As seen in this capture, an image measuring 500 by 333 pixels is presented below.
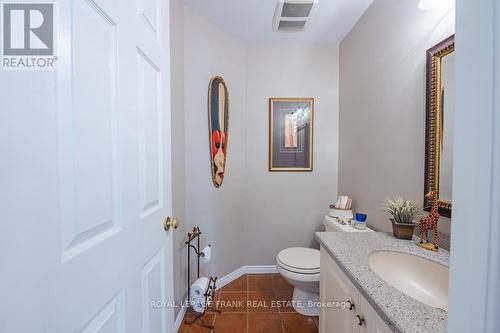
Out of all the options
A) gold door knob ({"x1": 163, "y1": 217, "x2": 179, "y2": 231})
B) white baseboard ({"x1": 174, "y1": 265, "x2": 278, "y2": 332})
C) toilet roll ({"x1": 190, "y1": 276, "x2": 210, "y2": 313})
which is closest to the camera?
gold door knob ({"x1": 163, "y1": 217, "x2": 179, "y2": 231})

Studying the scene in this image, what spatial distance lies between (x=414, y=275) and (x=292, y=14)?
180cm

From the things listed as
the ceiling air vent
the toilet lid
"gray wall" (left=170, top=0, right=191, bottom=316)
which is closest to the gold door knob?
"gray wall" (left=170, top=0, right=191, bottom=316)

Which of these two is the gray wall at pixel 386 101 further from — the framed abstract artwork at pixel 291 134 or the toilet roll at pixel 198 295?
the toilet roll at pixel 198 295

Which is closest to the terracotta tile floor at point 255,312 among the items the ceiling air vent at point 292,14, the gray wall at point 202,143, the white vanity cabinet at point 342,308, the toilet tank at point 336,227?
the gray wall at point 202,143

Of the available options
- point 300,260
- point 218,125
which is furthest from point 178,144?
point 300,260

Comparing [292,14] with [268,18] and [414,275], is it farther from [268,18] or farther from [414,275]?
[414,275]

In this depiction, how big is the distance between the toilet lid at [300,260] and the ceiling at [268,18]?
1888 millimetres

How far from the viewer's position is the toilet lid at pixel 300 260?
4.97 feet

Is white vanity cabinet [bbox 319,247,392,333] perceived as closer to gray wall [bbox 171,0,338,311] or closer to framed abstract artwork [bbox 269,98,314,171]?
gray wall [bbox 171,0,338,311]

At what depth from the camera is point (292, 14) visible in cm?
157

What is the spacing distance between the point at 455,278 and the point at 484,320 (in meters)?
0.06

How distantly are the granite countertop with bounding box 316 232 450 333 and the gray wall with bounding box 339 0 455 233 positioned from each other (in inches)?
9.6

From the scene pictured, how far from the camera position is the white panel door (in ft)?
1.16

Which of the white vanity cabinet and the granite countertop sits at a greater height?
the granite countertop
